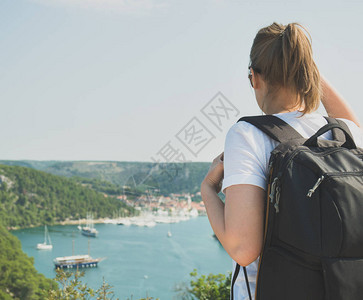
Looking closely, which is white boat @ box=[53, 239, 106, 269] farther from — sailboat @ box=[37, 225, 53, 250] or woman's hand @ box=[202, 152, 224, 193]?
woman's hand @ box=[202, 152, 224, 193]

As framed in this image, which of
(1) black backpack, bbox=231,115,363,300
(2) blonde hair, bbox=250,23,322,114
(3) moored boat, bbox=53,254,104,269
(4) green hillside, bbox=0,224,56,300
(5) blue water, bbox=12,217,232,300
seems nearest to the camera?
(1) black backpack, bbox=231,115,363,300

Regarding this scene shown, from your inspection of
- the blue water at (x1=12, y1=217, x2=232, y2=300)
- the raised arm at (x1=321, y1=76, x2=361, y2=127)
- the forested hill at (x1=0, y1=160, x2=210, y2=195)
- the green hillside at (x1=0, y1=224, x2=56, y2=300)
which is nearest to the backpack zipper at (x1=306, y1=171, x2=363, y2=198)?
the raised arm at (x1=321, y1=76, x2=361, y2=127)

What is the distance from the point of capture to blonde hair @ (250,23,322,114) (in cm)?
59

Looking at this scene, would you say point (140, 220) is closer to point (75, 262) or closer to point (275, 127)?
point (75, 262)

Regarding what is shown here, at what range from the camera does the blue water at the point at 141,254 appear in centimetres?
1912

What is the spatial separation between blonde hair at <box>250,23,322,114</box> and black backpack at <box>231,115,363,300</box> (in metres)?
0.12

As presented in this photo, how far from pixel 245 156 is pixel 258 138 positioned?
0.03m

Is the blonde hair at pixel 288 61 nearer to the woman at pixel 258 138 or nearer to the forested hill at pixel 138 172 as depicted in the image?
the woman at pixel 258 138

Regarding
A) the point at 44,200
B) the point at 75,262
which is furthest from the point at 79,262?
the point at 44,200

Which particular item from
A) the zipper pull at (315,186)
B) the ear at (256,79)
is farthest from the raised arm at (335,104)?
the zipper pull at (315,186)

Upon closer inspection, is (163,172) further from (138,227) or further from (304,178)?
(304,178)

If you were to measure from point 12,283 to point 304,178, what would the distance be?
64.6 ft

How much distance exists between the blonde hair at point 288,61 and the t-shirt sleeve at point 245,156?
94 millimetres

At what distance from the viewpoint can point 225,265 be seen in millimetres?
22375
